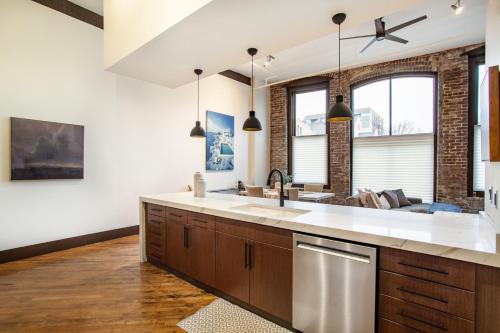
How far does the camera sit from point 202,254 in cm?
263

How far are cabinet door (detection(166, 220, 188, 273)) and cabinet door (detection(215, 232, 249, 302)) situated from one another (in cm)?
54

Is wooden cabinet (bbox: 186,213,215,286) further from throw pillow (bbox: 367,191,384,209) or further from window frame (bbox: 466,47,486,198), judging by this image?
window frame (bbox: 466,47,486,198)

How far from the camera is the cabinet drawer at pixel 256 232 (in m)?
1.99

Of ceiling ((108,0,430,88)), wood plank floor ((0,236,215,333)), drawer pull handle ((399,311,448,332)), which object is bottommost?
wood plank floor ((0,236,215,333))

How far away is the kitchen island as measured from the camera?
1.31m

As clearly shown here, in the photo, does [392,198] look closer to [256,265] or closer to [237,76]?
[256,265]

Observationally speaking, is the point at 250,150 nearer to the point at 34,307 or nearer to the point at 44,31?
the point at 44,31

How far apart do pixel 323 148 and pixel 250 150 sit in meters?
2.02

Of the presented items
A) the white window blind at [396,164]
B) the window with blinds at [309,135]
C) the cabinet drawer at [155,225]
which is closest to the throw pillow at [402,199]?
the white window blind at [396,164]

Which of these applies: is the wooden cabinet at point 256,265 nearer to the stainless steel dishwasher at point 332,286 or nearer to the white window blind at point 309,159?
the stainless steel dishwasher at point 332,286

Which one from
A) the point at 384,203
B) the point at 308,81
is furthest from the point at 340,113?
the point at 308,81

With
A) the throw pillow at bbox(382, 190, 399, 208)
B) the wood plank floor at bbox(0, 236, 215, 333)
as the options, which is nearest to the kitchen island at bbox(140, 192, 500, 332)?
the wood plank floor at bbox(0, 236, 215, 333)

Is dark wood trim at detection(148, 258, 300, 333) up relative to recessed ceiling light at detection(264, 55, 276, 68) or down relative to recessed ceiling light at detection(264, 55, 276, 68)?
down

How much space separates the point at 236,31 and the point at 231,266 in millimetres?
2327
